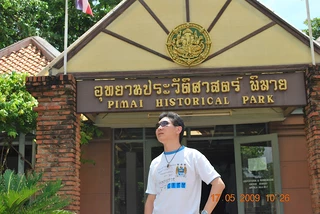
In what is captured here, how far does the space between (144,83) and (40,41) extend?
16.7 feet

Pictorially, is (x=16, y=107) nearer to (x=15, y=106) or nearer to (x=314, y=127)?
(x=15, y=106)

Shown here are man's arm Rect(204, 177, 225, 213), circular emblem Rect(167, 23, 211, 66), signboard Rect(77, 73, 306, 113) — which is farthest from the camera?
circular emblem Rect(167, 23, 211, 66)

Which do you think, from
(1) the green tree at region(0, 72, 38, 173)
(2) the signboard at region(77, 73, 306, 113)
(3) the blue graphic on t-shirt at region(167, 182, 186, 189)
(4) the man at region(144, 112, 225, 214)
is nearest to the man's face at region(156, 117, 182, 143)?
(4) the man at region(144, 112, 225, 214)

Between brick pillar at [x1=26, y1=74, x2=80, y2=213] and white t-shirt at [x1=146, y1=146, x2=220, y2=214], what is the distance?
373cm

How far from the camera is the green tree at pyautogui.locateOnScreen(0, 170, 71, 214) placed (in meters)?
4.83

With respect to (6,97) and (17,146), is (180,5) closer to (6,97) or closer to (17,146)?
(6,97)

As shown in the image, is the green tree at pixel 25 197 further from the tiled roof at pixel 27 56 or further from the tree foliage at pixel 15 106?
the tiled roof at pixel 27 56

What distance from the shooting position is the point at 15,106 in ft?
25.0

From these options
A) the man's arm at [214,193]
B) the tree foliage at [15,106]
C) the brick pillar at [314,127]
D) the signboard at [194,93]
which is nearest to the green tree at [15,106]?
the tree foliage at [15,106]

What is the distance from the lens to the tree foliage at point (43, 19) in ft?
46.0

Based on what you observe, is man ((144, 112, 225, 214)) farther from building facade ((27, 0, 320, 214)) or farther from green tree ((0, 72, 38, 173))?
green tree ((0, 72, 38, 173))

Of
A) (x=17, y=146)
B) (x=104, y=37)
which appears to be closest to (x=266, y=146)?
(x=104, y=37)

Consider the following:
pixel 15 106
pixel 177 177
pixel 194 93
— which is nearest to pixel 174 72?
pixel 194 93

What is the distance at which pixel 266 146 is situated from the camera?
8.87m
